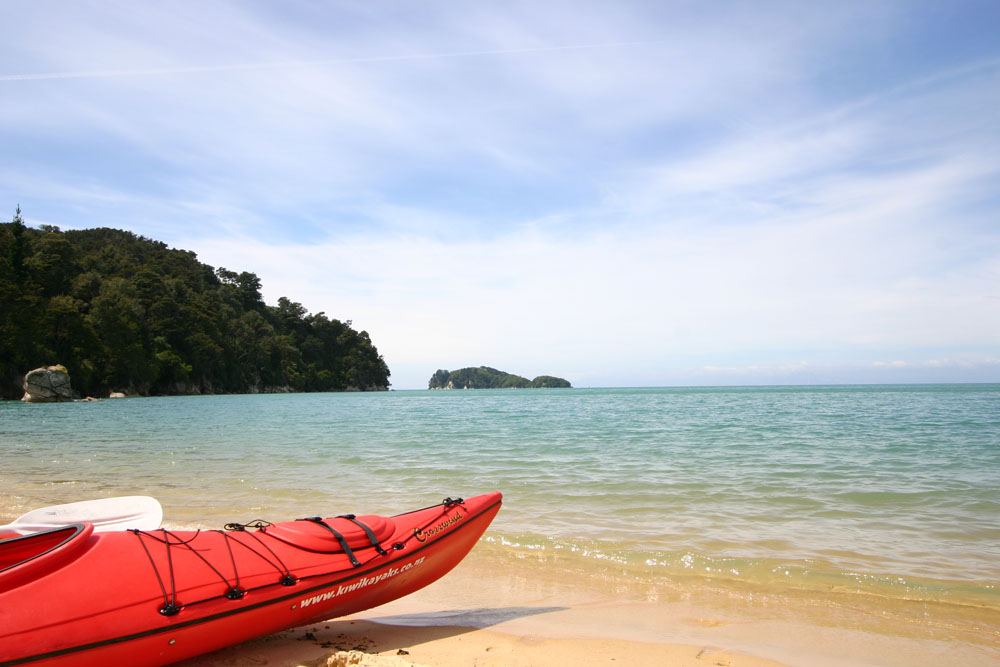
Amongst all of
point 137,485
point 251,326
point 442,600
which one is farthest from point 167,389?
point 442,600

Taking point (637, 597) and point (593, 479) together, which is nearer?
point (637, 597)

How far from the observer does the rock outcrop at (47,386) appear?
41.2m

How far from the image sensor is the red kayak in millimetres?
2643

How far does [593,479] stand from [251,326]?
8966 centimetres

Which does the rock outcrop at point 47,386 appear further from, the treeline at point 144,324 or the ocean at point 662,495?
the ocean at point 662,495

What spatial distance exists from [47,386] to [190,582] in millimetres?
49574

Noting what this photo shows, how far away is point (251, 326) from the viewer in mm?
89438

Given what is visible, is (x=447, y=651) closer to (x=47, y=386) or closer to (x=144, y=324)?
(x=47, y=386)

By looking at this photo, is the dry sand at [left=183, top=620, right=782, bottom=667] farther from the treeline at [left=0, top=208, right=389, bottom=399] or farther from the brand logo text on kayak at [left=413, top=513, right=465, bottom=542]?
the treeline at [left=0, top=208, right=389, bottom=399]

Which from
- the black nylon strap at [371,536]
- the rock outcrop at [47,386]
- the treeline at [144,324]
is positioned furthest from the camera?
the treeline at [144,324]

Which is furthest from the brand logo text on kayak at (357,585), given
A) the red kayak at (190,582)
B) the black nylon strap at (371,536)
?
the black nylon strap at (371,536)

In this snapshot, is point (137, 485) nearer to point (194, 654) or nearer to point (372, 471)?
point (372, 471)

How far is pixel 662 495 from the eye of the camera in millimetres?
7805

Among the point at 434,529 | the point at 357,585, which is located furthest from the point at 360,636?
the point at 434,529
